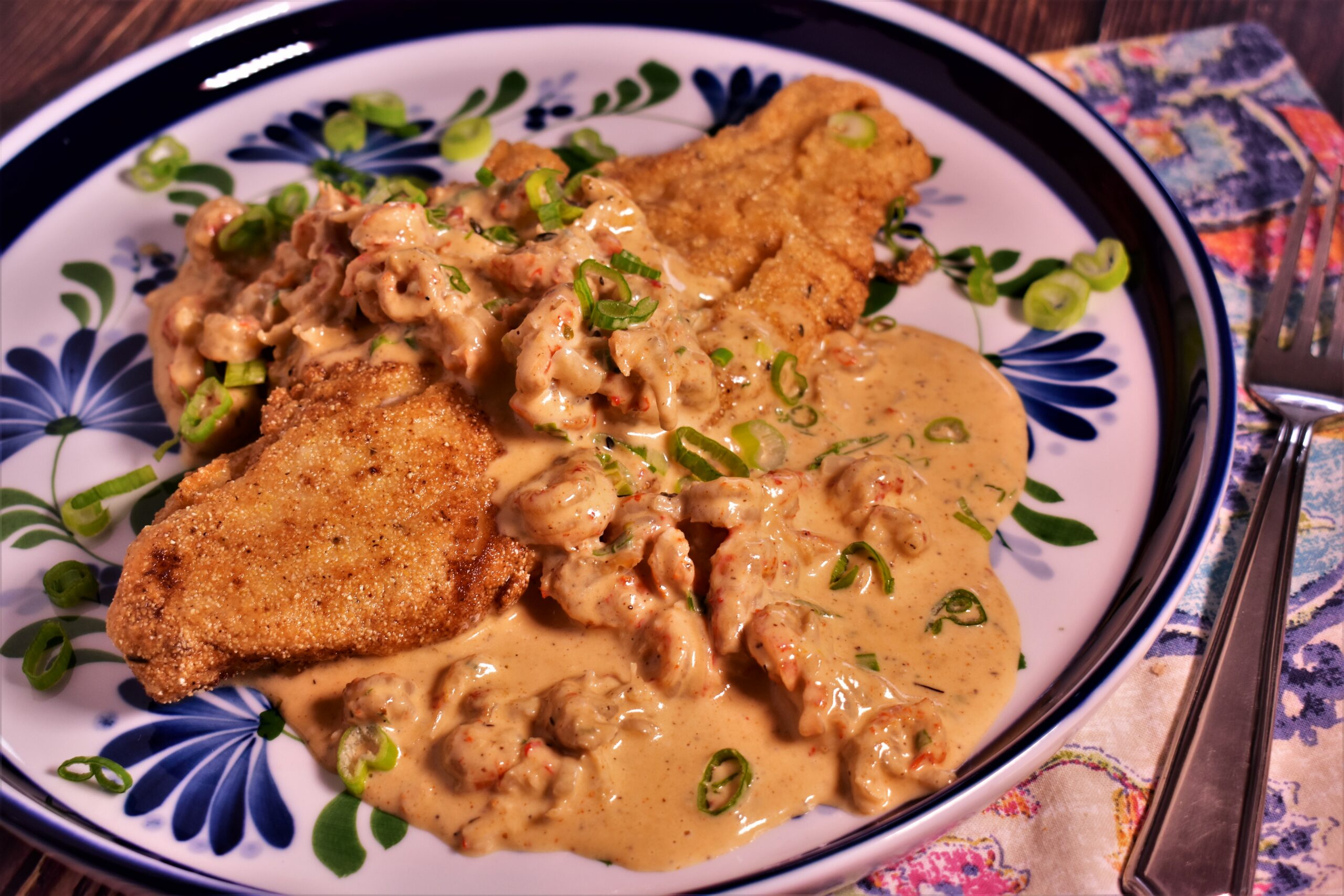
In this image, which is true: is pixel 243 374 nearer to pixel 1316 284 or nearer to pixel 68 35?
pixel 68 35

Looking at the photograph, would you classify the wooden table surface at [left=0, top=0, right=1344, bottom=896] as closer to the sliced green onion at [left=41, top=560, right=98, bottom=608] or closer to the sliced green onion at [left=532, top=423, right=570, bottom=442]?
the sliced green onion at [left=41, top=560, right=98, bottom=608]

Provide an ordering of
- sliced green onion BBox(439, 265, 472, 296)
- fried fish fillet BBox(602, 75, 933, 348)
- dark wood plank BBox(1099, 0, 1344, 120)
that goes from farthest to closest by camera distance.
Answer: dark wood plank BBox(1099, 0, 1344, 120), fried fish fillet BBox(602, 75, 933, 348), sliced green onion BBox(439, 265, 472, 296)

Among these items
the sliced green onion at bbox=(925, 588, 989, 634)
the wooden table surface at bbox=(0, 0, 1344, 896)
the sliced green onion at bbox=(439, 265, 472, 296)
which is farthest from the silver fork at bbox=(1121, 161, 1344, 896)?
the sliced green onion at bbox=(439, 265, 472, 296)

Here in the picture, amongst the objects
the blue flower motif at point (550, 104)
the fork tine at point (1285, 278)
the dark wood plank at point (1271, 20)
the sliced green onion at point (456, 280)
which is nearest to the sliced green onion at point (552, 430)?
the sliced green onion at point (456, 280)

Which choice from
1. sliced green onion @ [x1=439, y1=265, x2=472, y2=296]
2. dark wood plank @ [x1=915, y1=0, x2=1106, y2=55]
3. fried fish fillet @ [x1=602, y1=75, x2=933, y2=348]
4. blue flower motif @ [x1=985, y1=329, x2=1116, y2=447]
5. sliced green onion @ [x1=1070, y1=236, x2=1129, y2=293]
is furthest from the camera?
dark wood plank @ [x1=915, y1=0, x2=1106, y2=55]

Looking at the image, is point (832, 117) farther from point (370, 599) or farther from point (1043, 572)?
point (370, 599)

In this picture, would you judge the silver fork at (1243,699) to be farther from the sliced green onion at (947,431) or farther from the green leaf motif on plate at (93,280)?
the green leaf motif on plate at (93,280)

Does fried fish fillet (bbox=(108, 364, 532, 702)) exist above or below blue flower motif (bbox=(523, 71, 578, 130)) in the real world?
below
